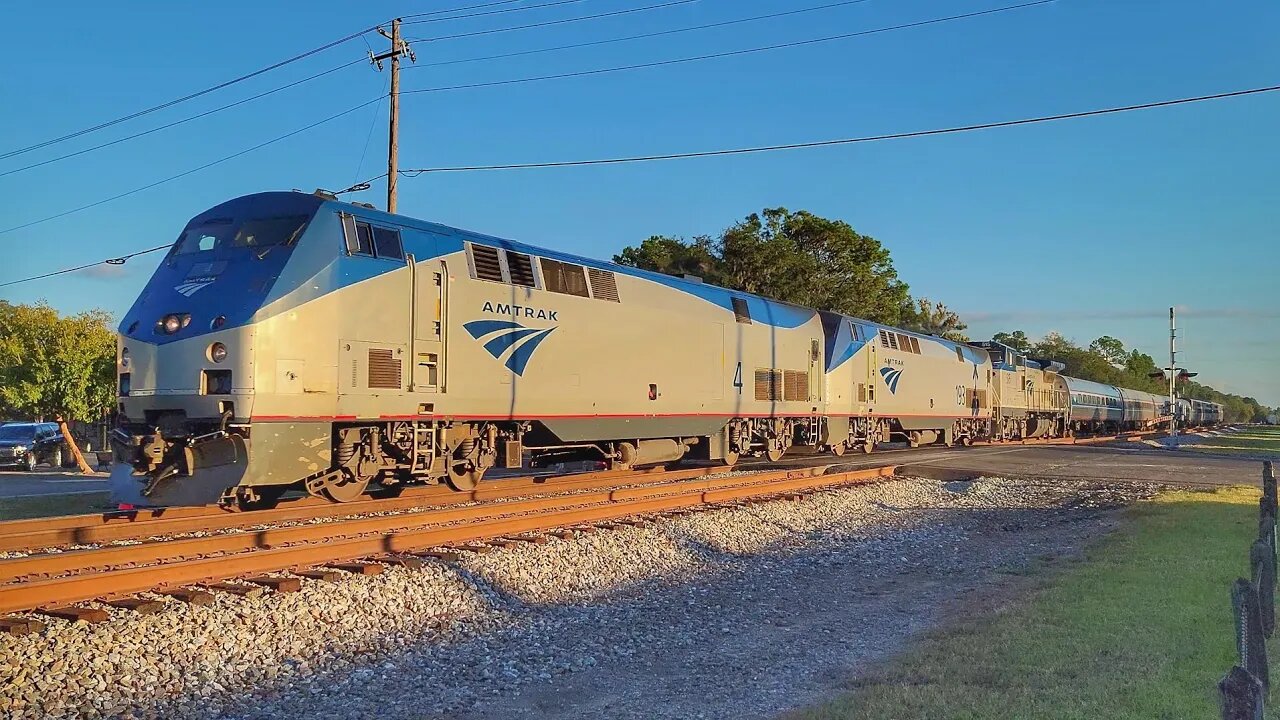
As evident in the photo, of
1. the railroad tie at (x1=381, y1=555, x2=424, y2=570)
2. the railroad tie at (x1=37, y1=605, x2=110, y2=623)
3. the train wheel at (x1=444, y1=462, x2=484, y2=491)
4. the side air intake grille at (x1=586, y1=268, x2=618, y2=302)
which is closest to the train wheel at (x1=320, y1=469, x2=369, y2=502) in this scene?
the train wheel at (x1=444, y1=462, x2=484, y2=491)

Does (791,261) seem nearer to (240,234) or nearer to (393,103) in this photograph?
(393,103)

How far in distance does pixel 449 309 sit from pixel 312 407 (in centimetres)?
262

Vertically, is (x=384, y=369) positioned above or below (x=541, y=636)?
above

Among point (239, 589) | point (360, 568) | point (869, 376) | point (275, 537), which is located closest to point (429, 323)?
point (275, 537)

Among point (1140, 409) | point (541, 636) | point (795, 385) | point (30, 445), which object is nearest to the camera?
point (541, 636)

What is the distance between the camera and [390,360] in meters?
12.0

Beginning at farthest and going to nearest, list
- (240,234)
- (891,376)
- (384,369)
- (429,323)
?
(891,376) < (429,323) < (384,369) < (240,234)

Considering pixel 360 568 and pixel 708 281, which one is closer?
pixel 360 568

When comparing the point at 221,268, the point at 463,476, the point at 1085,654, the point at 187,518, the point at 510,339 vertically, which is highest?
the point at 221,268

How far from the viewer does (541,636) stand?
793 cm

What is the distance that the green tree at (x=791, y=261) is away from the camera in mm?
46156

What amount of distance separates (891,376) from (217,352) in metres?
21.3

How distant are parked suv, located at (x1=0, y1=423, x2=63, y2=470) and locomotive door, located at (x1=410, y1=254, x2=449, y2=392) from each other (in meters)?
20.5

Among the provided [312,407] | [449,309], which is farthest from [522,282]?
[312,407]
